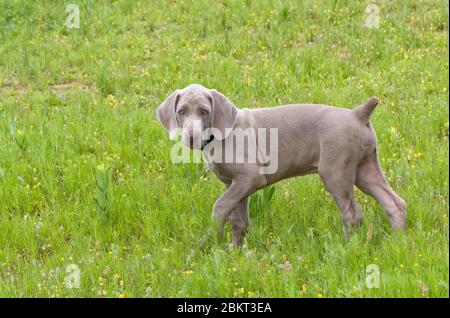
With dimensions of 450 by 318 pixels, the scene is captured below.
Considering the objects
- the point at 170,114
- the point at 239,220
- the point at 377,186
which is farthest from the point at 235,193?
the point at 377,186

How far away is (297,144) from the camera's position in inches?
248

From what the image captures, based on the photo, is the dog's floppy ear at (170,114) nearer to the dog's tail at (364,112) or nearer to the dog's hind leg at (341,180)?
the dog's hind leg at (341,180)

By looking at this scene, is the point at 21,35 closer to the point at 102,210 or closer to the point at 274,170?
the point at 102,210

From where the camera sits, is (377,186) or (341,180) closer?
(341,180)

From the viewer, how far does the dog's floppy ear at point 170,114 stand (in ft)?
20.4

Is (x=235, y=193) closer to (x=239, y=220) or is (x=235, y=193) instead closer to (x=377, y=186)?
(x=239, y=220)

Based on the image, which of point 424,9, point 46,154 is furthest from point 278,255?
point 424,9

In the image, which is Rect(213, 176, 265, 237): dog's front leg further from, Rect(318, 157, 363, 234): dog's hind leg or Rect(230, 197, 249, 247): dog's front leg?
Rect(318, 157, 363, 234): dog's hind leg

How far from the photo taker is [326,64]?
10.6m

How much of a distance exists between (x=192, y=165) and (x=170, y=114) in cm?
152

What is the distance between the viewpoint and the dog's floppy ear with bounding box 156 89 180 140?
6203 mm

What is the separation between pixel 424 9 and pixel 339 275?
7.93 meters

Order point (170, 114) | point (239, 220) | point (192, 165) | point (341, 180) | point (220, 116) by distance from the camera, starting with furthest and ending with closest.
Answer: point (192, 165) < point (239, 220) < point (170, 114) < point (220, 116) < point (341, 180)

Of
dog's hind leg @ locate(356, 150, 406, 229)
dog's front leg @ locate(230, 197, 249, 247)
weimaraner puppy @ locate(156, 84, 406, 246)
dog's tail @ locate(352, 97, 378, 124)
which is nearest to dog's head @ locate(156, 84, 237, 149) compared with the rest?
weimaraner puppy @ locate(156, 84, 406, 246)
